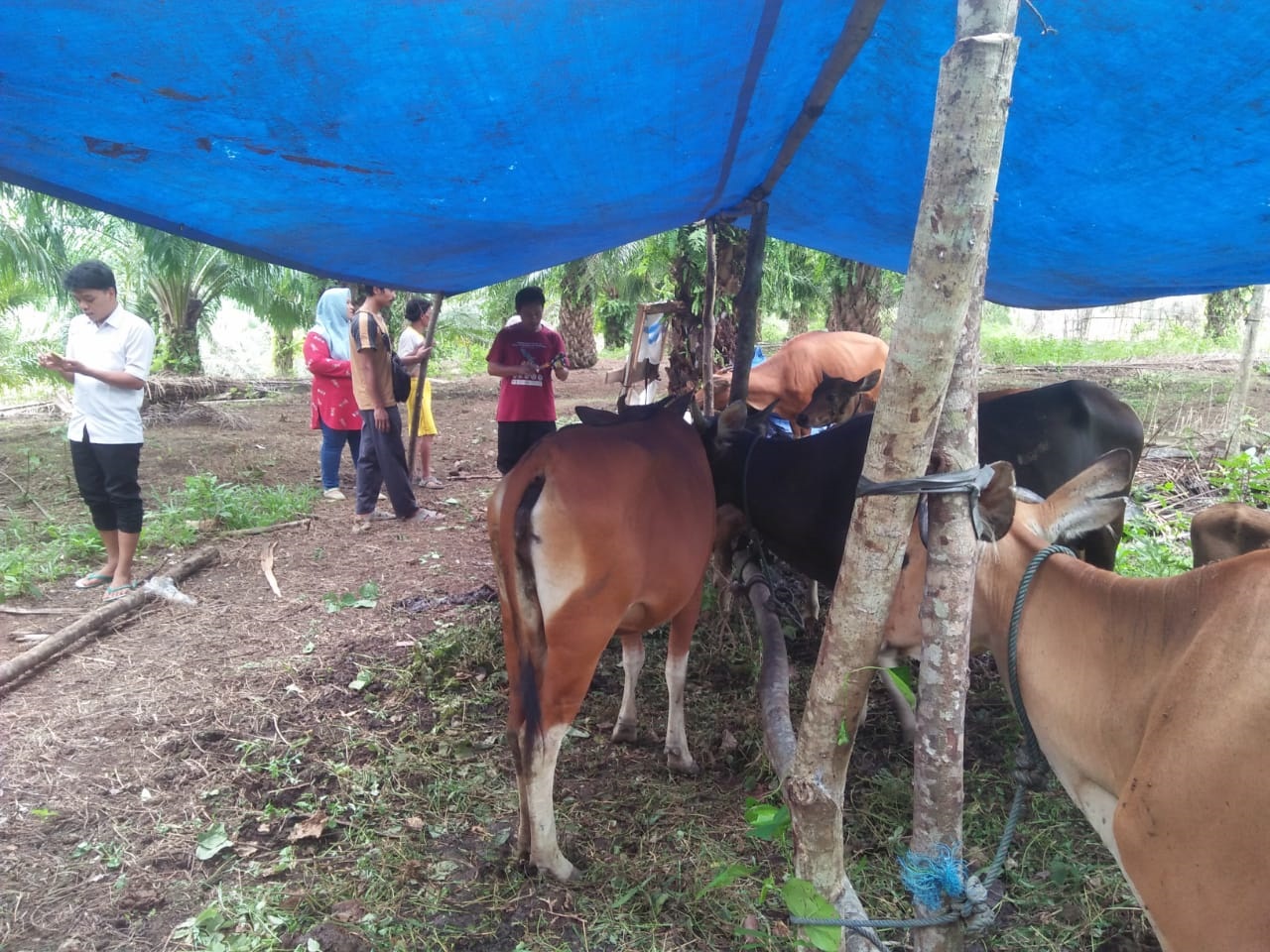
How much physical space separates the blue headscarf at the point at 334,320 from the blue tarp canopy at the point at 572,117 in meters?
3.17

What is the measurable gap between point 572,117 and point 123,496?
406 centimetres

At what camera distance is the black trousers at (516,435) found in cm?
679

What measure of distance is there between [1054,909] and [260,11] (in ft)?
11.7

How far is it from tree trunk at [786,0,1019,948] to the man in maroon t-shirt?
5012 mm

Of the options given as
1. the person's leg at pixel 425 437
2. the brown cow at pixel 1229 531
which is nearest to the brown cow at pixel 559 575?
the brown cow at pixel 1229 531

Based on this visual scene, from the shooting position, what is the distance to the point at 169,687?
396 cm

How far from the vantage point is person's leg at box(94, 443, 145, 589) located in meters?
4.82

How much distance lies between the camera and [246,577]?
18.5 ft

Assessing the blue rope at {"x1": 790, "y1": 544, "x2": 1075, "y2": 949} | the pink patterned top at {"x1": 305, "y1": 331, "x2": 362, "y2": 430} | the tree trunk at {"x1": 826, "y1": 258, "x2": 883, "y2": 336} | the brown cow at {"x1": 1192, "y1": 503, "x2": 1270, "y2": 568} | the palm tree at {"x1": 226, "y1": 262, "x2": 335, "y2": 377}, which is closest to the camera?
the blue rope at {"x1": 790, "y1": 544, "x2": 1075, "y2": 949}

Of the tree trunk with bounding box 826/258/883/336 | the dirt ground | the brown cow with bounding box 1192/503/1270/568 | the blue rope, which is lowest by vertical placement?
the dirt ground

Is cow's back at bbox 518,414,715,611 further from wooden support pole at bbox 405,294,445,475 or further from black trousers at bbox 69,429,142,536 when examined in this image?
wooden support pole at bbox 405,294,445,475

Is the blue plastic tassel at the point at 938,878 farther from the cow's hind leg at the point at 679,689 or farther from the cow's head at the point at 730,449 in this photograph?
the cow's head at the point at 730,449

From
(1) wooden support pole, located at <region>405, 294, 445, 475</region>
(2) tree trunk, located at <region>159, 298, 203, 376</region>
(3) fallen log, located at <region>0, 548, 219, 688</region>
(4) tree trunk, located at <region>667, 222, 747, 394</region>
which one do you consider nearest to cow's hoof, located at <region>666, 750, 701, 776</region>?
(3) fallen log, located at <region>0, 548, 219, 688</region>

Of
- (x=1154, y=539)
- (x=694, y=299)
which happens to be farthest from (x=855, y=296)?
(x=1154, y=539)
